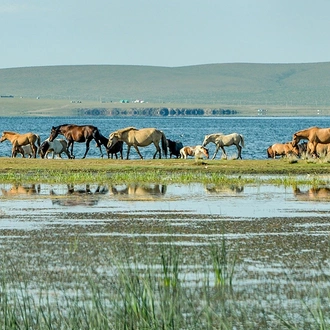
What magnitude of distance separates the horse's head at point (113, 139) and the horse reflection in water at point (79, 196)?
1311cm

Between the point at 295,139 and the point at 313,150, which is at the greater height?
the point at 295,139

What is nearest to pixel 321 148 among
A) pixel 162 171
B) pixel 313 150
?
pixel 313 150

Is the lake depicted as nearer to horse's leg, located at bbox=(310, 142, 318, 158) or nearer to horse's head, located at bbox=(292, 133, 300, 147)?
horse's leg, located at bbox=(310, 142, 318, 158)

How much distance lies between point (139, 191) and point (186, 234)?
25.2 feet

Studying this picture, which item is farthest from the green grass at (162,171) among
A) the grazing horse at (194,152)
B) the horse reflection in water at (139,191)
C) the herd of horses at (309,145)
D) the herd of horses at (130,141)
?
the grazing horse at (194,152)

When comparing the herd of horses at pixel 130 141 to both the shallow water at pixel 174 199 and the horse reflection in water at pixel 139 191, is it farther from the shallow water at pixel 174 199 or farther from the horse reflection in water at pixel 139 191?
the shallow water at pixel 174 199

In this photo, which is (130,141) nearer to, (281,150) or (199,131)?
(281,150)

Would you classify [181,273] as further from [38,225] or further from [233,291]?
[38,225]

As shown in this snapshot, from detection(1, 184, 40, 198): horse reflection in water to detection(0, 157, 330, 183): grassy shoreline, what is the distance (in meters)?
1.22

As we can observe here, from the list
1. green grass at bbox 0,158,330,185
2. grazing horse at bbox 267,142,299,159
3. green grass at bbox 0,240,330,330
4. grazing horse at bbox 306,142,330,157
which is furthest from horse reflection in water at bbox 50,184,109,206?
grazing horse at bbox 267,142,299,159

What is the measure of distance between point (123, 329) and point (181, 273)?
341cm

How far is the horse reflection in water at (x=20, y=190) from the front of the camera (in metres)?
21.2

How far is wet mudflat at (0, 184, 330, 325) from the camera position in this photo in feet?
34.2

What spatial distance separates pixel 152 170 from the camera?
92.8ft
